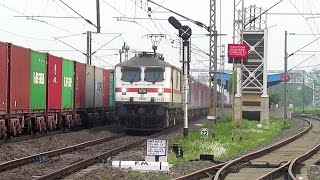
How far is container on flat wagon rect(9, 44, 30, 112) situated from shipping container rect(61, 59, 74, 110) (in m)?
4.70

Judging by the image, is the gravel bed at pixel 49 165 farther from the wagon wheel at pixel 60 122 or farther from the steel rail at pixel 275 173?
the wagon wheel at pixel 60 122

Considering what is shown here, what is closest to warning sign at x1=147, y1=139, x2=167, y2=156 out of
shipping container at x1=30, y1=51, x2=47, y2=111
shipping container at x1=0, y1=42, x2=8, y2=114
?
shipping container at x1=0, y1=42, x2=8, y2=114

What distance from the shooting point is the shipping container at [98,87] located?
33.4m

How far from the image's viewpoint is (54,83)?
25984 mm

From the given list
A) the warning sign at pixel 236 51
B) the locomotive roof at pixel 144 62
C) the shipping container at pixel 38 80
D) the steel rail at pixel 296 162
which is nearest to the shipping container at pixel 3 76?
the shipping container at pixel 38 80

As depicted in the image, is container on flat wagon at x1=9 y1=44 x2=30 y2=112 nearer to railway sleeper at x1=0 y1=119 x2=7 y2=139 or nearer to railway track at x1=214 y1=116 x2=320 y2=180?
railway sleeper at x1=0 y1=119 x2=7 y2=139

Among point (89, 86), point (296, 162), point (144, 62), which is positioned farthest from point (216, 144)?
point (89, 86)

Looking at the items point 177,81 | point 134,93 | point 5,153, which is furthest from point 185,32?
point 5,153

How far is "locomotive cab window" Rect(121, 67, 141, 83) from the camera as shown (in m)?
26.9

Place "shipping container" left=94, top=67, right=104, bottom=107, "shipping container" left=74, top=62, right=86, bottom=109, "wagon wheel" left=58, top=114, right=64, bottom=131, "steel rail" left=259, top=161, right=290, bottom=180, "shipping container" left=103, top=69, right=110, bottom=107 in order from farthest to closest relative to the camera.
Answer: "shipping container" left=103, top=69, right=110, bottom=107 → "shipping container" left=94, top=67, right=104, bottom=107 → "shipping container" left=74, top=62, right=86, bottom=109 → "wagon wheel" left=58, top=114, right=64, bottom=131 → "steel rail" left=259, top=161, right=290, bottom=180

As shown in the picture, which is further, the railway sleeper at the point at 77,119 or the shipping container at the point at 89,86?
the shipping container at the point at 89,86

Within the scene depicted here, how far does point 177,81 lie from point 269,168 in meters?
14.2

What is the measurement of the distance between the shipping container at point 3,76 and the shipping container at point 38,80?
256cm

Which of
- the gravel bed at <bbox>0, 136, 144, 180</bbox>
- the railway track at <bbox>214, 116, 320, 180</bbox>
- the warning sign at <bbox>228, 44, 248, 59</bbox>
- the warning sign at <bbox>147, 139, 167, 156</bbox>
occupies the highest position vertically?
the warning sign at <bbox>228, 44, 248, 59</bbox>
